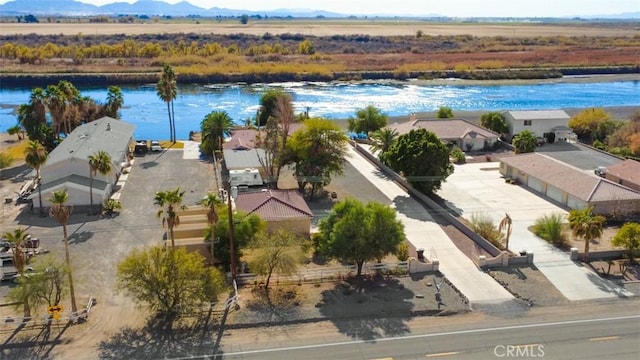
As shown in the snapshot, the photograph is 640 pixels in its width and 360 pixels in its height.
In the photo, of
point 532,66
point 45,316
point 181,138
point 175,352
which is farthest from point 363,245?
point 532,66

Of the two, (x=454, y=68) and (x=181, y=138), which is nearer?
(x=181, y=138)

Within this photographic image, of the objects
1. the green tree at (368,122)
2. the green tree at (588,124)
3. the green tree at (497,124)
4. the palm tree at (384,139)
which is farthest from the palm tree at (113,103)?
the green tree at (588,124)

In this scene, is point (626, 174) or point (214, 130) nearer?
point (626, 174)

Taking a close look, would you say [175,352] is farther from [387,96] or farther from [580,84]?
[580,84]

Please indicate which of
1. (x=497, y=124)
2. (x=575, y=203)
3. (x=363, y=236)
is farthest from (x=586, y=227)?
(x=497, y=124)

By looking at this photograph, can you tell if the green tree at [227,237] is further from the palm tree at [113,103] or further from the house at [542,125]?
the house at [542,125]

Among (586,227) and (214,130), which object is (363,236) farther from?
(214,130)
